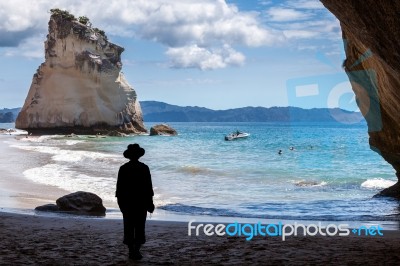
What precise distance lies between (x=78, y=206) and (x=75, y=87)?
6755 cm

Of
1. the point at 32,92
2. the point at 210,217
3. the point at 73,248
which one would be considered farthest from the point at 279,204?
the point at 32,92

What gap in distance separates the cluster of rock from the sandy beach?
2853mm

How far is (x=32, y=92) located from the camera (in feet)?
266

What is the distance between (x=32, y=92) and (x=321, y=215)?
74.2 metres

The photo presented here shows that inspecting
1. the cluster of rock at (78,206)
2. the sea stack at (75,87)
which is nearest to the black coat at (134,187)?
the cluster of rock at (78,206)

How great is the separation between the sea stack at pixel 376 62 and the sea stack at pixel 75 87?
64153 millimetres

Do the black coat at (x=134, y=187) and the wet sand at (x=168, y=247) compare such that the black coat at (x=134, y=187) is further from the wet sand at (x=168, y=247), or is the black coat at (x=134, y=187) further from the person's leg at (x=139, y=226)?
the wet sand at (x=168, y=247)

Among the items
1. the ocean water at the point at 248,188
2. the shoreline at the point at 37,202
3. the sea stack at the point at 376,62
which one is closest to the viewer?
the sea stack at the point at 376,62

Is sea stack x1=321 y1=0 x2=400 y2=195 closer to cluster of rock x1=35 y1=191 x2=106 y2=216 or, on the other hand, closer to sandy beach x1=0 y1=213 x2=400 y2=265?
sandy beach x1=0 y1=213 x2=400 y2=265

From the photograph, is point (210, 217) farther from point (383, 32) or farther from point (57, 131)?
point (57, 131)

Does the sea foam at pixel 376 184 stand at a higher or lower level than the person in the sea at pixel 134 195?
lower

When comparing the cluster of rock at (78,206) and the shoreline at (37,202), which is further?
the cluster of rock at (78,206)

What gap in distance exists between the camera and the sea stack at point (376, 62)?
684cm

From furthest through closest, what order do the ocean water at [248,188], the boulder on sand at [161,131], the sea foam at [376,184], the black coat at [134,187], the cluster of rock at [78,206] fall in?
the boulder on sand at [161,131]
the sea foam at [376,184]
the ocean water at [248,188]
the cluster of rock at [78,206]
the black coat at [134,187]
